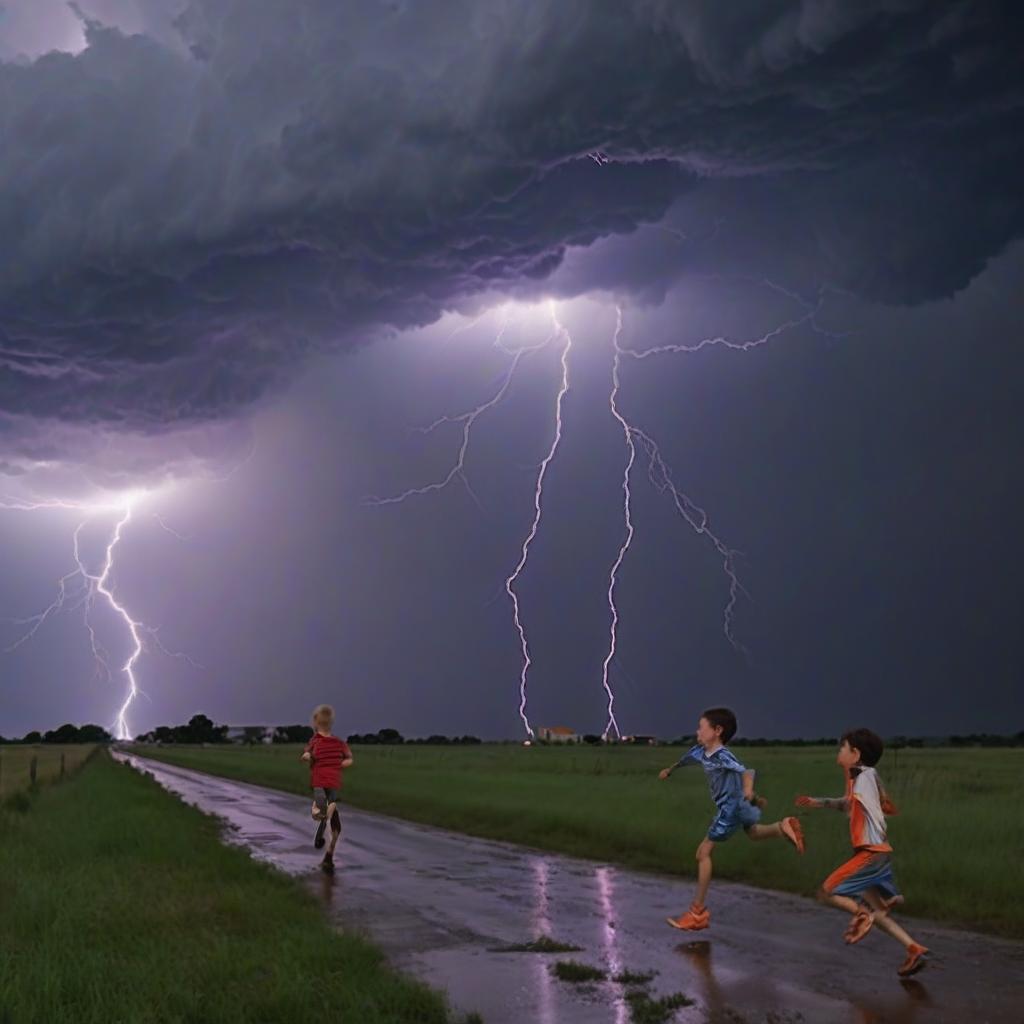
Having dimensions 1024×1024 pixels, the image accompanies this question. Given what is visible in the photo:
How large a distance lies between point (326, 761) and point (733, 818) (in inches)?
245

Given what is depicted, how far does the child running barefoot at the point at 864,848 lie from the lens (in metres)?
7.89

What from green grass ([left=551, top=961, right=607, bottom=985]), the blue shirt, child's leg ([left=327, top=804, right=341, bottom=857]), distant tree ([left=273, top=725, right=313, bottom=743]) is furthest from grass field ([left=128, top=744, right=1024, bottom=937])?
distant tree ([left=273, top=725, right=313, bottom=743])

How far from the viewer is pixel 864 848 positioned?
7918mm

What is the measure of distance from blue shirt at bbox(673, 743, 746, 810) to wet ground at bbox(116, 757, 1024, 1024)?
1.14 meters

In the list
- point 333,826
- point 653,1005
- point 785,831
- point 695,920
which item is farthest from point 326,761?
point 653,1005

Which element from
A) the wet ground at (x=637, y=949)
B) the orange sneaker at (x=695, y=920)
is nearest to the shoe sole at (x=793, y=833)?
the wet ground at (x=637, y=949)

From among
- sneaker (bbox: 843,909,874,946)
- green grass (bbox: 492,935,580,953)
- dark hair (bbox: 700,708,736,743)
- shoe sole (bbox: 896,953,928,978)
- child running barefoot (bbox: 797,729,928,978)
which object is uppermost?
dark hair (bbox: 700,708,736,743)

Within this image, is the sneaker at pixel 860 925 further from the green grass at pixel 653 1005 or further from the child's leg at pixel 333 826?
the child's leg at pixel 333 826

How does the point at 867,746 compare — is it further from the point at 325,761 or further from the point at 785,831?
the point at 325,761

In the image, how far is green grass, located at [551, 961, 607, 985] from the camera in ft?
25.0

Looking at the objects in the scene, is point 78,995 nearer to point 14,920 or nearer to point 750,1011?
point 14,920

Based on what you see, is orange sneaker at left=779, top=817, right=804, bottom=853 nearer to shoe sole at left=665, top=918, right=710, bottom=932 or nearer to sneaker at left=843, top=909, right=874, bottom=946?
sneaker at left=843, top=909, right=874, bottom=946

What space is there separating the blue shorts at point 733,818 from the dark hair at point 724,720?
1.73 ft

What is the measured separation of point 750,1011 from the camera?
22.1ft
